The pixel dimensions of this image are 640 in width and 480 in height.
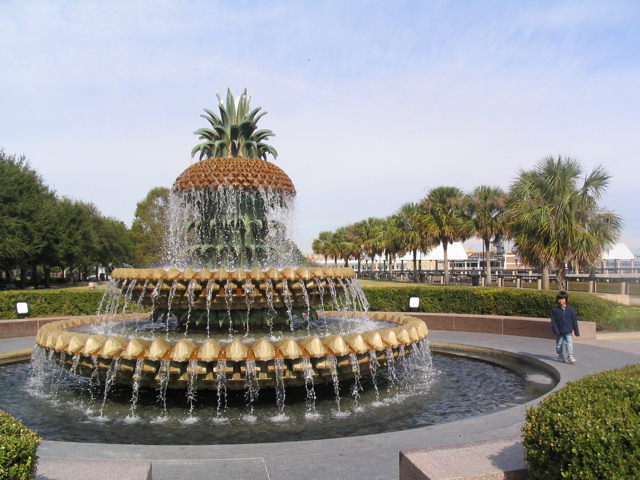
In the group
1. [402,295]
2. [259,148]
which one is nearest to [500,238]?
[402,295]

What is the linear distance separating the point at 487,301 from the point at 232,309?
32.2 ft

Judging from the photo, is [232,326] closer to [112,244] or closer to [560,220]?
[560,220]

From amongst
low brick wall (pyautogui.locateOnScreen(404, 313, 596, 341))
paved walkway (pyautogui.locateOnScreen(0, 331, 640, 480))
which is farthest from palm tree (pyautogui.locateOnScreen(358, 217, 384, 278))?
→ paved walkway (pyautogui.locateOnScreen(0, 331, 640, 480))

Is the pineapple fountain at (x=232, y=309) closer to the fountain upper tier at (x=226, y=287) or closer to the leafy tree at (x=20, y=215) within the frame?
the fountain upper tier at (x=226, y=287)

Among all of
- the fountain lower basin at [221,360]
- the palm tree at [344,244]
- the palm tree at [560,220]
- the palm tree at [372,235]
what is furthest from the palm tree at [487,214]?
the fountain lower basin at [221,360]

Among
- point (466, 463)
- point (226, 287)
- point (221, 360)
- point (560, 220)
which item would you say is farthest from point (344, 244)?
point (466, 463)

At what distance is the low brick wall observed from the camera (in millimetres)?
12282

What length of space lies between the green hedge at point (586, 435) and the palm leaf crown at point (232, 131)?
704cm

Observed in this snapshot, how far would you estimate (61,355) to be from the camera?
23.2ft

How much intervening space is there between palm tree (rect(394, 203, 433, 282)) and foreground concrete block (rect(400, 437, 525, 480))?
39587 mm

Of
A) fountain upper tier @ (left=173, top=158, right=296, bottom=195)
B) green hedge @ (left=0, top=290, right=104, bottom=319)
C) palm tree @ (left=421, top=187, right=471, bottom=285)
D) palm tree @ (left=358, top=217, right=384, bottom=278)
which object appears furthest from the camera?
palm tree @ (left=358, top=217, right=384, bottom=278)

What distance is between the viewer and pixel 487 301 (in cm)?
1532

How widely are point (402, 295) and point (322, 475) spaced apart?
13.0m

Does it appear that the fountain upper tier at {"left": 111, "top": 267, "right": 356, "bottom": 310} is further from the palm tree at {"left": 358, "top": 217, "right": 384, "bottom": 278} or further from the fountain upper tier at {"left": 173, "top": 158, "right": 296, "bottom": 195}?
the palm tree at {"left": 358, "top": 217, "right": 384, "bottom": 278}
